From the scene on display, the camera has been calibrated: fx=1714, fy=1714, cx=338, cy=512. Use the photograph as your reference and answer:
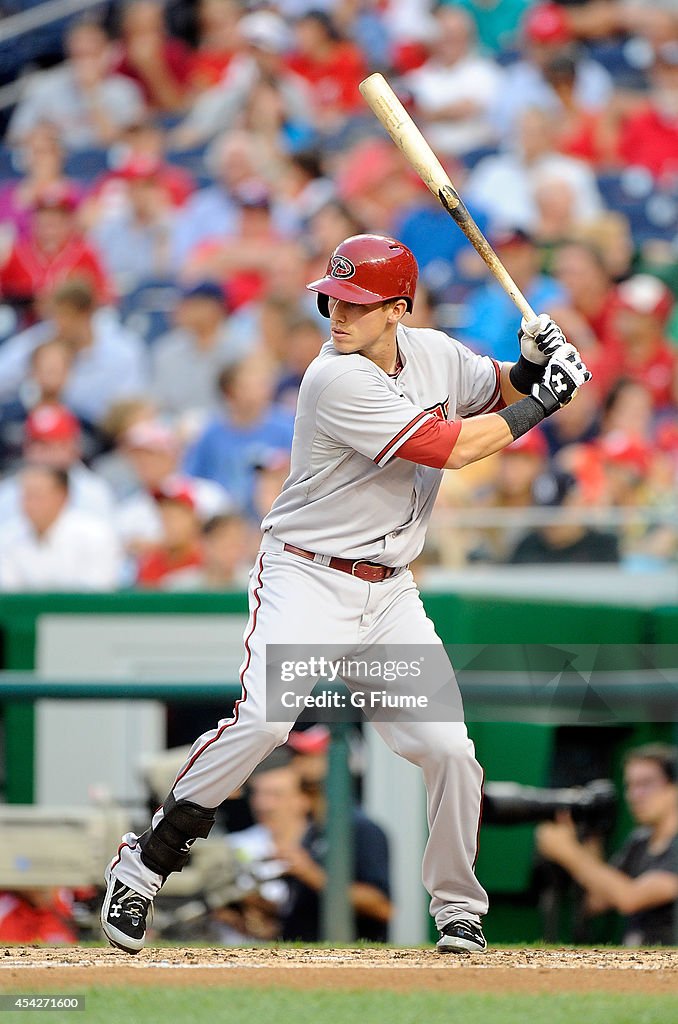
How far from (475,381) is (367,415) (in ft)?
1.58

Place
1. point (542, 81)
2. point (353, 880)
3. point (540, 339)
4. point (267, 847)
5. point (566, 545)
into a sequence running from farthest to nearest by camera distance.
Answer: point (542, 81) → point (566, 545) → point (267, 847) → point (353, 880) → point (540, 339)

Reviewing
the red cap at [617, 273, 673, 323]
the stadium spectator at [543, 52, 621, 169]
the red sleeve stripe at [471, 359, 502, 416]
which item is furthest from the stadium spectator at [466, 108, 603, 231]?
the red sleeve stripe at [471, 359, 502, 416]

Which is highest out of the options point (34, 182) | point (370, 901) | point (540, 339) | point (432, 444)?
point (540, 339)

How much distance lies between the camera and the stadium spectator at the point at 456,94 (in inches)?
389

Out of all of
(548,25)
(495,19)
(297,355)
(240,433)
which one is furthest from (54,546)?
(495,19)

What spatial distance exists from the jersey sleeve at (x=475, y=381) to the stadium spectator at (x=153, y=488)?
286 cm

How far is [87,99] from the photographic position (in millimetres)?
11289

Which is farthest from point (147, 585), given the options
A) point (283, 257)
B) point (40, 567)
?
point (283, 257)

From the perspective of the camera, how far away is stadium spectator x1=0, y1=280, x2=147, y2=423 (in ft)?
27.9

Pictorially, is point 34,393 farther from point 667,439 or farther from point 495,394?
point 495,394

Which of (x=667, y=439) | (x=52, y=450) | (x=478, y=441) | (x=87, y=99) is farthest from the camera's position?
(x=87, y=99)

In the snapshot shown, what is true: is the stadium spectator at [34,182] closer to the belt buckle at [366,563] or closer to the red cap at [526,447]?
the red cap at [526,447]

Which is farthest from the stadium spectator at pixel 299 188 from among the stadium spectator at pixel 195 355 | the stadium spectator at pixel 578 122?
the stadium spectator at pixel 578 122

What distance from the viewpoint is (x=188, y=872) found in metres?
5.40
